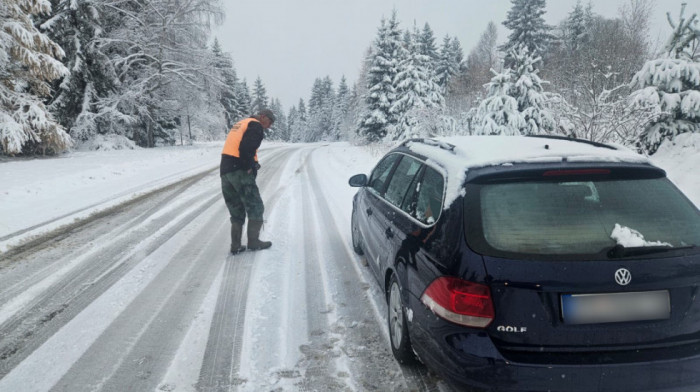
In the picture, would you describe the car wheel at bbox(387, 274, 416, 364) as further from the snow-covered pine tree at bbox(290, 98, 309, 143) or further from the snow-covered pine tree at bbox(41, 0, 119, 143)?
the snow-covered pine tree at bbox(290, 98, 309, 143)

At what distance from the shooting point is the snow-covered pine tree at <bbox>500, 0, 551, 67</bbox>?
33969 mm

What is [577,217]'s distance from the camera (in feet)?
7.32

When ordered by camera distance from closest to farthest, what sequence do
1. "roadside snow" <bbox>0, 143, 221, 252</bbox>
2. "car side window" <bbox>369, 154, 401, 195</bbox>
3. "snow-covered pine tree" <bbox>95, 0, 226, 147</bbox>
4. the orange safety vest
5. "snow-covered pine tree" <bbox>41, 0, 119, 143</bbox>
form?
"car side window" <bbox>369, 154, 401, 195</bbox> → the orange safety vest → "roadside snow" <bbox>0, 143, 221, 252</bbox> → "snow-covered pine tree" <bbox>41, 0, 119, 143</bbox> → "snow-covered pine tree" <bbox>95, 0, 226, 147</bbox>

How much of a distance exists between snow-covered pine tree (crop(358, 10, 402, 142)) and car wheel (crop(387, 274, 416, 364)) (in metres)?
26.6

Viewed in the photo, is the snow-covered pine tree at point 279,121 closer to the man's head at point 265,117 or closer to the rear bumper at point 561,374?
the man's head at point 265,117

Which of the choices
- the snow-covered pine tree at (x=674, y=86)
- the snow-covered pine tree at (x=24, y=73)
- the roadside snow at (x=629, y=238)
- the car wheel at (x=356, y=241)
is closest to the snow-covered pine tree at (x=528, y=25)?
the snow-covered pine tree at (x=674, y=86)

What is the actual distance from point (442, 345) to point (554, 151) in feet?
4.83

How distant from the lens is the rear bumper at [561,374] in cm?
194

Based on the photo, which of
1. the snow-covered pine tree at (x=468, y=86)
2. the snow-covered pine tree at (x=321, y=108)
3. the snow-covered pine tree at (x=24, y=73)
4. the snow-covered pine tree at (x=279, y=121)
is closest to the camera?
the snow-covered pine tree at (x=24, y=73)

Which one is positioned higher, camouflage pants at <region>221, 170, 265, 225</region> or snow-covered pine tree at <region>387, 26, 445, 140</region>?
snow-covered pine tree at <region>387, 26, 445, 140</region>

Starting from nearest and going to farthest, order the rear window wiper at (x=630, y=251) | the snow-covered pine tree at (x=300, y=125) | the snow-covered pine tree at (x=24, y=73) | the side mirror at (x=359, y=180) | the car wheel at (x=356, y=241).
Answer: the rear window wiper at (x=630, y=251), the side mirror at (x=359, y=180), the car wheel at (x=356, y=241), the snow-covered pine tree at (x=24, y=73), the snow-covered pine tree at (x=300, y=125)

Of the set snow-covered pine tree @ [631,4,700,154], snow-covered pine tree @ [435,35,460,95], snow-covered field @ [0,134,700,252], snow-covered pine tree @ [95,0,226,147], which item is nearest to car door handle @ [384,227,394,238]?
snow-covered field @ [0,134,700,252]

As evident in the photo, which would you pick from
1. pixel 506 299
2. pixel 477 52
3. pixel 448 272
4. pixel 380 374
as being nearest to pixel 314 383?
pixel 380 374

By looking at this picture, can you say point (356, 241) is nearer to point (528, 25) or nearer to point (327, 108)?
point (528, 25)
